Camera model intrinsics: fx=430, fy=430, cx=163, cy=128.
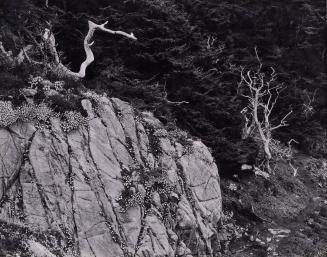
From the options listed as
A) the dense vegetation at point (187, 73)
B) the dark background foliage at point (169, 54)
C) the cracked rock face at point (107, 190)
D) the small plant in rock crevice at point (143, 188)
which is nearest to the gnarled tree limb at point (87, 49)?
the dense vegetation at point (187, 73)

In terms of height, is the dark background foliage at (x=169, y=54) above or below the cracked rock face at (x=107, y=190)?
above

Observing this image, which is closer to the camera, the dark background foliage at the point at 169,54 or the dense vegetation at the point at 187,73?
the dense vegetation at the point at 187,73

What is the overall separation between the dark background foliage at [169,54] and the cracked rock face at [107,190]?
2.06 meters

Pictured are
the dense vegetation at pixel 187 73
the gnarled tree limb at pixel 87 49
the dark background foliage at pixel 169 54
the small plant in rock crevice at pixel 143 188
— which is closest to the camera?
the small plant in rock crevice at pixel 143 188

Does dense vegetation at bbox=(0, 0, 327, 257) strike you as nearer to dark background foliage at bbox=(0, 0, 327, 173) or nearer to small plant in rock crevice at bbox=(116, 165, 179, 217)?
dark background foliage at bbox=(0, 0, 327, 173)

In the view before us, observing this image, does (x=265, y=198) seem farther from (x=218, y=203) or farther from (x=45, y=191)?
(x=45, y=191)

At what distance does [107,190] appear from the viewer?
41.8ft

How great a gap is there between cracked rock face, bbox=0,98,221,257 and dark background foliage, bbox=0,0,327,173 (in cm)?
206

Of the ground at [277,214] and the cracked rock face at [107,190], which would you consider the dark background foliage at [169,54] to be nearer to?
the ground at [277,214]

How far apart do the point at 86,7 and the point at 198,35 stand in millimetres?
5132

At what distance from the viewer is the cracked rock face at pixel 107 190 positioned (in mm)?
11594

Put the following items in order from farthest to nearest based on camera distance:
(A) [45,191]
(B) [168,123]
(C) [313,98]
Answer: (C) [313,98] → (B) [168,123] → (A) [45,191]

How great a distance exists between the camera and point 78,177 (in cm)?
1247

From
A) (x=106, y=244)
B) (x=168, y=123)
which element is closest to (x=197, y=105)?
(x=168, y=123)
